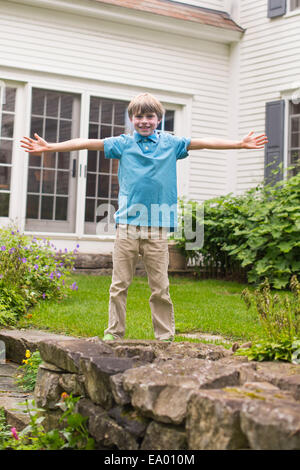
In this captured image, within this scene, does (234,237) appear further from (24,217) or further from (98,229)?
(24,217)

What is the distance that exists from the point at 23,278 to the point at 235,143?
2778mm

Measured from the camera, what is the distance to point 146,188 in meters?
3.71

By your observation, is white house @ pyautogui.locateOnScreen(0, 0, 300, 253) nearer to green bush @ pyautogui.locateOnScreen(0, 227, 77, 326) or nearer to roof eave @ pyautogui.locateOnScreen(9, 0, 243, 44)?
roof eave @ pyautogui.locateOnScreen(9, 0, 243, 44)

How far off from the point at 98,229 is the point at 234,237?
6.97 ft

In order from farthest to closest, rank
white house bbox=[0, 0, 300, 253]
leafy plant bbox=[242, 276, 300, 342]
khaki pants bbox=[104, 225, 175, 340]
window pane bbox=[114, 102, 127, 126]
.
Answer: window pane bbox=[114, 102, 127, 126]
white house bbox=[0, 0, 300, 253]
khaki pants bbox=[104, 225, 175, 340]
leafy plant bbox=[242, 276, 300, 342]

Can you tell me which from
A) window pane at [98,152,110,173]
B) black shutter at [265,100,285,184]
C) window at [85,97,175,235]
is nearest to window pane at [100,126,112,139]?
window at [85,97,175,235]

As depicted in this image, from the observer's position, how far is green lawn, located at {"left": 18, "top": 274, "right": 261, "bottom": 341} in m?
4.64

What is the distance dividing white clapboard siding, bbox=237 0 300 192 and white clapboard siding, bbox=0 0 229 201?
13.8 inches

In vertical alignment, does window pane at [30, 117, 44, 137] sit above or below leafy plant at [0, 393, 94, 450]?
above

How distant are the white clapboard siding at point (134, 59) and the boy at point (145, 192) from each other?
529 centimetres

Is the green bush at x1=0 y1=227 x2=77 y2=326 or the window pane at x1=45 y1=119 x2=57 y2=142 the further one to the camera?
the window pane at x1=45 y1=119 x2=57 y2=142

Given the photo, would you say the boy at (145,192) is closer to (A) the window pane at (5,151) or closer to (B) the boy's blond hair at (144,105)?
(B) the boy's blond hair at (144,105)

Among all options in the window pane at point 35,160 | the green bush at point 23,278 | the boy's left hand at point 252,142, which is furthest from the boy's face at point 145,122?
the window pane at point 35,160
